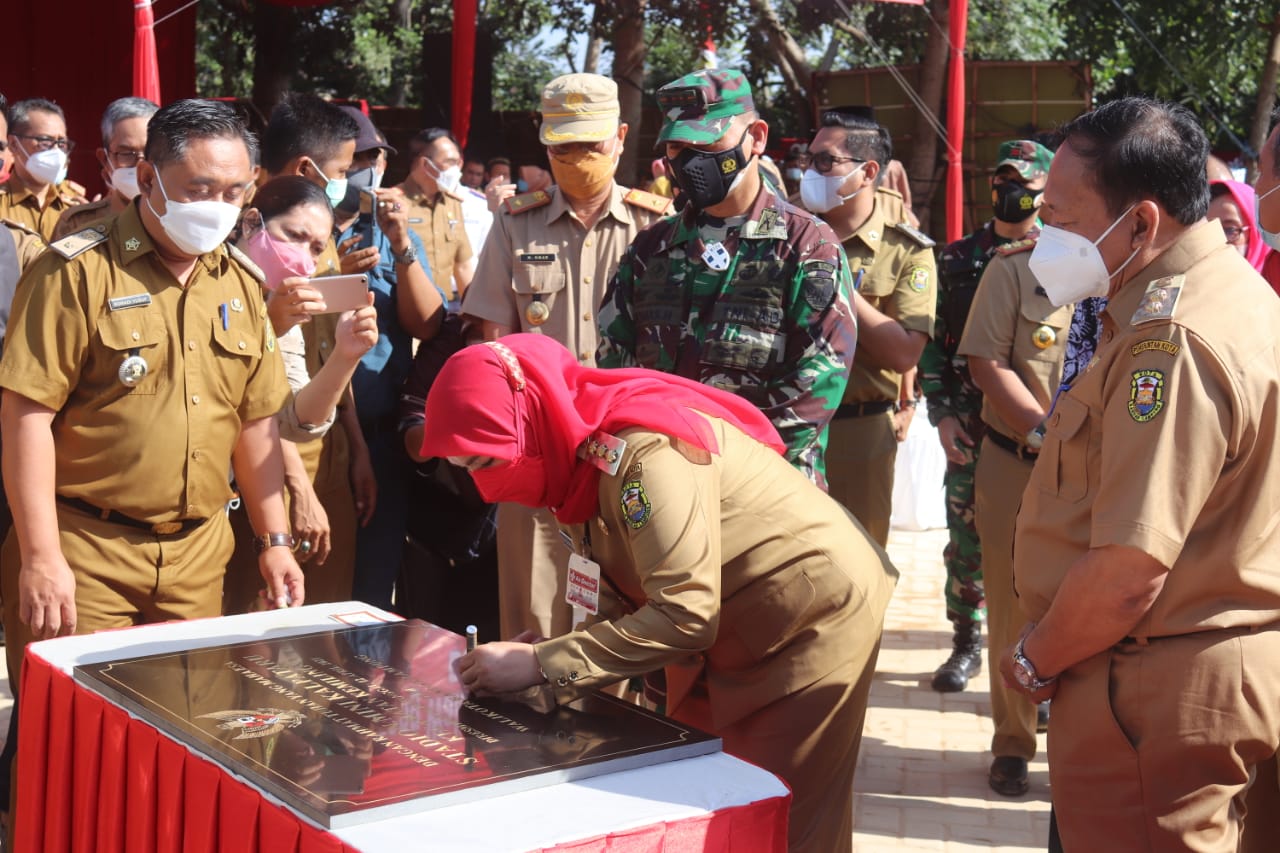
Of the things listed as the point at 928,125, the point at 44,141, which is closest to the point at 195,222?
the point at 44,141

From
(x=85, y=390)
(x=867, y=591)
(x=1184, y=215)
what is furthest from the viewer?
(x=85, y=390)

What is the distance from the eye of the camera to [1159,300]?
2098mm

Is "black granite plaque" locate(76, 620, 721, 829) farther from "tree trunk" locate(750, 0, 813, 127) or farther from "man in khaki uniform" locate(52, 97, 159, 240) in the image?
"tree trunk" locate(750, 0, 813, 127)

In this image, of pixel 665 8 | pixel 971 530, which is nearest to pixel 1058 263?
pixel 971 530

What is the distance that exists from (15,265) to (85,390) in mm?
969

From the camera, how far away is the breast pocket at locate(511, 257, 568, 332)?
395 cm

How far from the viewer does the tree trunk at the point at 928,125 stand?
14.2 metres

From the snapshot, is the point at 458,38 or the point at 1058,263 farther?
the point at 458,38

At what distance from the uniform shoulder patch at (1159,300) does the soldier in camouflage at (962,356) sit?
2287 mm

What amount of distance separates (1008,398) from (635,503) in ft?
6.88

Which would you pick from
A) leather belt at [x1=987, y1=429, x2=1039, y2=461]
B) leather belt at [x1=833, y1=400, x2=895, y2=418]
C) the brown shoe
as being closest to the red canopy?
leather belt at [x1=833, y1=400, x2=895, y2=418]

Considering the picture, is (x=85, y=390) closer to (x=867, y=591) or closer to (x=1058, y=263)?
(x=867, y=591)

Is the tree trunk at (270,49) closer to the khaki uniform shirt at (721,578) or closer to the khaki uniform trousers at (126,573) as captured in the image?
the khaki uniform trousers at (126,573)

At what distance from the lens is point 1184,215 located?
7.14 feet
